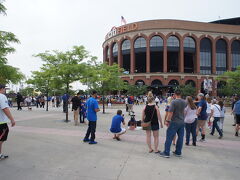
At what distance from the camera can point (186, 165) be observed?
15.8 ft

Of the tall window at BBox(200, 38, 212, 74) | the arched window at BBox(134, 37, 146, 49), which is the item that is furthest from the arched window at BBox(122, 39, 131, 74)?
the tall window at BBox(200, 38, 212, 74)

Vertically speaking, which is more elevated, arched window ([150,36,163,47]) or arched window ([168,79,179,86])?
arched window ([150,36,163,47])

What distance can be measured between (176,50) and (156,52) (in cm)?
542

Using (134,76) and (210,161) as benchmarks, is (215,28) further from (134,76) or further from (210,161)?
(210,161)

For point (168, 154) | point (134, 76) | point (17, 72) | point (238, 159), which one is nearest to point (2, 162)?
point (168, 154)

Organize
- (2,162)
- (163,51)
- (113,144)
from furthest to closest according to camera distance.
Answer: (163,51) < (113,144) < (2,162)

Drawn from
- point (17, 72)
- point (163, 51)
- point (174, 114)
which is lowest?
point (174, 114)

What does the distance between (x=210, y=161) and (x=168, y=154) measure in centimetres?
110

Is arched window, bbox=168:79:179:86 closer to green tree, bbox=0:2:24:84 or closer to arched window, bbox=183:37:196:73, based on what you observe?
arched window, bbox=183:37:196:73

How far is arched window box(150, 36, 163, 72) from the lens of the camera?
49812mm

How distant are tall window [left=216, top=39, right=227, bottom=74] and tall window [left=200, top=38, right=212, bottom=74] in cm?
239

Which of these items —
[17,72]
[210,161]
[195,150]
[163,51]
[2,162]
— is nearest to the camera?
[2,162]

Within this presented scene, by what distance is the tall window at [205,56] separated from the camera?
52.1 m

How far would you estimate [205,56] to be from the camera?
52375 millimetres
